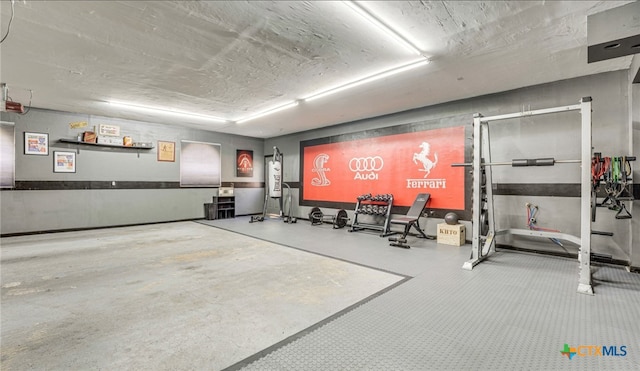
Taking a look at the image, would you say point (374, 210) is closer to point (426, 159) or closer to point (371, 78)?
point (426, 159)

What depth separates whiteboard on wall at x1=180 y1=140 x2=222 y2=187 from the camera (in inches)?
329

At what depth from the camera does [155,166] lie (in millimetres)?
7793

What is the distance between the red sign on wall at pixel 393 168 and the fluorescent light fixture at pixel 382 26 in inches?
110

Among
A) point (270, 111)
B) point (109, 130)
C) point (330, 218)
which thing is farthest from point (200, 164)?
point (330, 218)

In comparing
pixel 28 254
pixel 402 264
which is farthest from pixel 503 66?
pixel 28 254

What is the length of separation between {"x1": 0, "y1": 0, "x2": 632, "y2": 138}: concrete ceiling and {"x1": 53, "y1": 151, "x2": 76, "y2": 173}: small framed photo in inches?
52.8

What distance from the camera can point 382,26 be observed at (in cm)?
291

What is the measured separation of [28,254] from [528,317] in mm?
6947

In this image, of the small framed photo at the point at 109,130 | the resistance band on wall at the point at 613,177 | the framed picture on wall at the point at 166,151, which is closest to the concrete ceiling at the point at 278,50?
the small framed photo at the point at 109,130

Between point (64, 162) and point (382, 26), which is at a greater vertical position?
point (382, 26)

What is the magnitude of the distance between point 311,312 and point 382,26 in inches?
119

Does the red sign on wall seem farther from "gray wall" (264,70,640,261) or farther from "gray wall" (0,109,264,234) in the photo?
"gray wall" (0,109,264,234)

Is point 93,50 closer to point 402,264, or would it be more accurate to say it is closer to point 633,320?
point 402,264

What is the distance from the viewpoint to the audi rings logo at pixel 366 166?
22.7 ft
